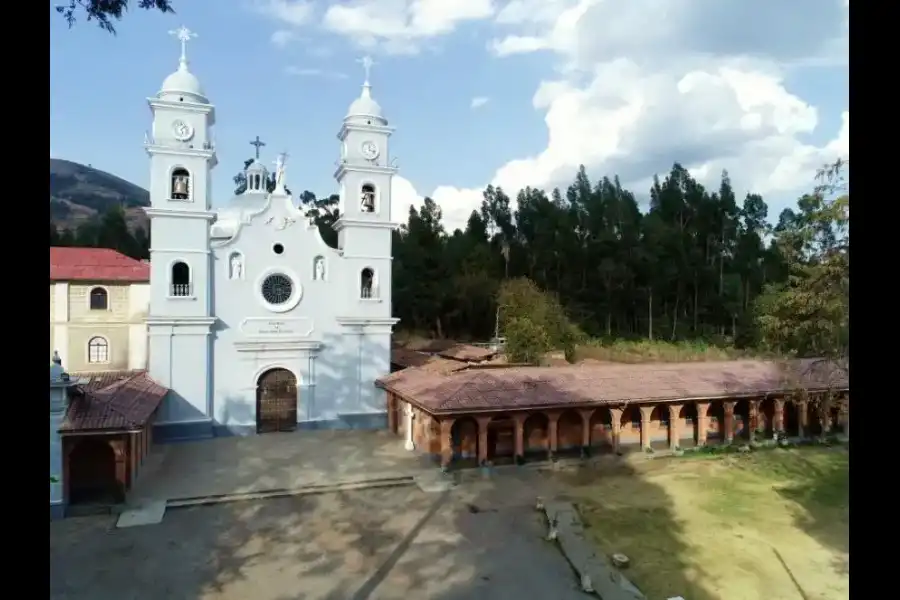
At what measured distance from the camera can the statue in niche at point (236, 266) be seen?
1869 cm

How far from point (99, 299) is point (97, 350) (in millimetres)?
1522

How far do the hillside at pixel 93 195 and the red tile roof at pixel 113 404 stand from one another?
12.7ft

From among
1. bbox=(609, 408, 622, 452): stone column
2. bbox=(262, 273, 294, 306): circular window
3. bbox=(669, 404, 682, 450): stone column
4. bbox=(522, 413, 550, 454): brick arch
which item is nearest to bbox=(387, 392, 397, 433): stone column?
bbox=(262, 273, 294, 306): circular window

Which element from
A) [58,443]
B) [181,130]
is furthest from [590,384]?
[181,130]

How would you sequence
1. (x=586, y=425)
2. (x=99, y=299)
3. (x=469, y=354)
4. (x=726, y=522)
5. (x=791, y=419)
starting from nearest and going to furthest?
(x=726, y=522) → (x=586, y=425) → (x=99, y=299) → (x=791, y=419) → (x=469, y=354)

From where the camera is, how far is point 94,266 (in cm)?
1872

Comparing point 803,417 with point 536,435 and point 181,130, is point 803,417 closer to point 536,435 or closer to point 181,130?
point 536,435

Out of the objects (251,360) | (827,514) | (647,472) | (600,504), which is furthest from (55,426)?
(827,514)

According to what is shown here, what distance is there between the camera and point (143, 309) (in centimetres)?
1902

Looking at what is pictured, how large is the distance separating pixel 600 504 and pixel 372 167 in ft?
41.1

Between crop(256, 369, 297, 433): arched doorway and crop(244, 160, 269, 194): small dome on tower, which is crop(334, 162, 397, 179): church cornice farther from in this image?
crop(256, 369, 297, 433): arched doorway

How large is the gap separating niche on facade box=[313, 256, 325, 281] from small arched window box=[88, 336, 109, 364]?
650 cm

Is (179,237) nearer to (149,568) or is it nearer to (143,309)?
(143,309)

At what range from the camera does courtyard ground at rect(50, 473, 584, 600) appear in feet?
29.5
